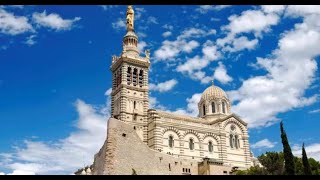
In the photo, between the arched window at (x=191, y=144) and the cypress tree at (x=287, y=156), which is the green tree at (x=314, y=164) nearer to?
the cypress tree at (x=287, y=156)

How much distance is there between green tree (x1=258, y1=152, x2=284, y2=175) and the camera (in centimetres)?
4047

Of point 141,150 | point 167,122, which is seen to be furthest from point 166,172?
point 167,122

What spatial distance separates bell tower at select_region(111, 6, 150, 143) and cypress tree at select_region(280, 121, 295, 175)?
22.4 m

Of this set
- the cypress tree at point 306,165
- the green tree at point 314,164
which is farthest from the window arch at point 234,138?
the cypress tree at point 306,165

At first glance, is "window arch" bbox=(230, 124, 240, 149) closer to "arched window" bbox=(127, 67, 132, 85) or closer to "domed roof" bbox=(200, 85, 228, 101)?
"domed roof" bbox=(200, 85, 228, 101)

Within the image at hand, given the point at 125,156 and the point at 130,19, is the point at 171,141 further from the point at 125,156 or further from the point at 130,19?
the point at 130,19

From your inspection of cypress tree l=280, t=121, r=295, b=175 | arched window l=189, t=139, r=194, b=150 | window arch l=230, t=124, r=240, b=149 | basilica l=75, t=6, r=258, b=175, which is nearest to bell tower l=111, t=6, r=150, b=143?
basilica l=75, t=6, r=258, b=175

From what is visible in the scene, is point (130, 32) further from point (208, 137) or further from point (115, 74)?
point (208, 137)

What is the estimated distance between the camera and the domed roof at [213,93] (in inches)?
2625

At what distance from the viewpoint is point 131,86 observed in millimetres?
59531

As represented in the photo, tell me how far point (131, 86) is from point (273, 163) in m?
24.3

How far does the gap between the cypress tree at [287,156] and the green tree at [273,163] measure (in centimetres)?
151

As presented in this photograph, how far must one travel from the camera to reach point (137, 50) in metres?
64.0
